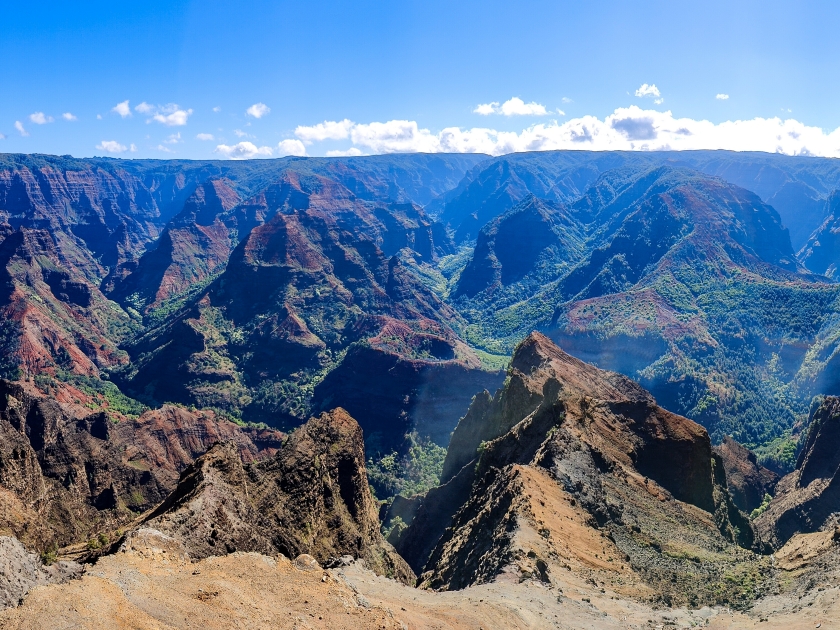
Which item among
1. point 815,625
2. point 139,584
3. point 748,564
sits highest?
point 139,584

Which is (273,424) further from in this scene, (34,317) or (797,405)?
(797,405)

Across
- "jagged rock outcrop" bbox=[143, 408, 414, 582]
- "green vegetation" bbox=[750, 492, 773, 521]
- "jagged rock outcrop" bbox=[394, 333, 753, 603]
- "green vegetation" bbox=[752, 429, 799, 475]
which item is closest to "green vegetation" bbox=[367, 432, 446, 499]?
"jagged rock outcrop" bbox=[394, 333, 753, 603]

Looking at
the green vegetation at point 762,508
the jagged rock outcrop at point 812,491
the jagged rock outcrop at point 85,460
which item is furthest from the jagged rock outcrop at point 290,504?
the green vegetation at point 762,508

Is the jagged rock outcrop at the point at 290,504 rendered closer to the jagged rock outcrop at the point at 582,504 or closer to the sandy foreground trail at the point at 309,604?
the sandy foreground trail at the point at 309,604

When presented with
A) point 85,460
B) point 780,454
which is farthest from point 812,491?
point 85,460

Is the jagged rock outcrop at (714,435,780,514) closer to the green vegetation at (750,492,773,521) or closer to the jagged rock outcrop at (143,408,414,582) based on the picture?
the green vegetation at (750,492,773,521)

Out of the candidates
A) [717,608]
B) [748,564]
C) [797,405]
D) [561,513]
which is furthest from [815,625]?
[797,405]
